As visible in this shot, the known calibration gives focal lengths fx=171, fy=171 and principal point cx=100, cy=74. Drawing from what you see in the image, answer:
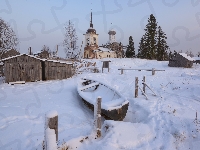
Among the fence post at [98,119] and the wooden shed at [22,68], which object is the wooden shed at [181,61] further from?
the fence post at [98,119]

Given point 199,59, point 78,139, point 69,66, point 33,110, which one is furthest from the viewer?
point 199,59

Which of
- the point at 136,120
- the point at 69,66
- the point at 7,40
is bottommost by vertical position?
the point at 136,120

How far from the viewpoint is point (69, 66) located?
21.2 meters

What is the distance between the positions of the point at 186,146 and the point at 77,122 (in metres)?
4.20

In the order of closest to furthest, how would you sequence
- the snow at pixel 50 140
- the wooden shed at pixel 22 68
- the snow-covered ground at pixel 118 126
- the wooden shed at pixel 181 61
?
the snow at pixel 50 140 < the snow-covered ground at pixel 118 126 < the wooden shed at pixel 22 68 < the wooden shed at pixel 181 61

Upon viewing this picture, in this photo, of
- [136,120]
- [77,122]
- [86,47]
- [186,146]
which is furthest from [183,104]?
[86,47]

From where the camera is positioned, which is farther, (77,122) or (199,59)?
(199,59)

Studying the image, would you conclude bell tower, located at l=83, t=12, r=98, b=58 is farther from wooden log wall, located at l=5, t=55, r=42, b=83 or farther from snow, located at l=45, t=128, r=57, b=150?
snow, located at l=45, t=128, r=57, b=150

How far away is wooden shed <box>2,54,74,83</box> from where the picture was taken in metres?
17.9

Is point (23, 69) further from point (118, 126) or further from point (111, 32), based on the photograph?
point (111, 32)

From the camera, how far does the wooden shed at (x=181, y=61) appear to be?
1332 inches

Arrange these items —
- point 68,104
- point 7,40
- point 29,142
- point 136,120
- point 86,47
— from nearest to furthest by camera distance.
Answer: point 29,142
point 136,120
point 68,104
point 7,40
point 86,47

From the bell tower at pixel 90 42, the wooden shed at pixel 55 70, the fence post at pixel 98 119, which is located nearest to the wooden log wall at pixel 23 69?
the wooden shed at pixel 55 70

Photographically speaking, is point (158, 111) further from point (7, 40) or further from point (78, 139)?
point (7, 40)
